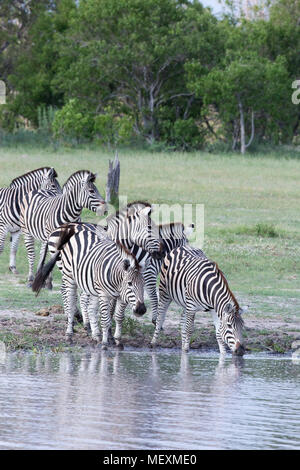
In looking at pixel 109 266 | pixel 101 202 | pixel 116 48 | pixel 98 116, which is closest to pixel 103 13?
pixel 116 48

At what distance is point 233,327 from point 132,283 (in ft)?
3.41

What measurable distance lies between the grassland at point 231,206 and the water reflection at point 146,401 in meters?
1.87

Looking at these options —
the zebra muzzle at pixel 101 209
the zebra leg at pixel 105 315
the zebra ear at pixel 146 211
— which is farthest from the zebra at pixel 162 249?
the zebra muzzle at pixel 101 209

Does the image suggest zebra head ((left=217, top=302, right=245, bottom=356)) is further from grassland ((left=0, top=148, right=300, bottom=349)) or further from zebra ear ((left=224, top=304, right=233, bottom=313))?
grassland ((left=0, top=148, right=300, bottom=349))

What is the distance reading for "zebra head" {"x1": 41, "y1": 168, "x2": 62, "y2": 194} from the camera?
45.7ft

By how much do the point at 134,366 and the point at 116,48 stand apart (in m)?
28.4

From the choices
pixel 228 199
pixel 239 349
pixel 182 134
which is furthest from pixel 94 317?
pixel 182 134

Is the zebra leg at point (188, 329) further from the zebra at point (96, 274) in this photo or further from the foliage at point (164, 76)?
the foliage at point (164, 76)

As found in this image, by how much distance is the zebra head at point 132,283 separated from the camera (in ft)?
28.6

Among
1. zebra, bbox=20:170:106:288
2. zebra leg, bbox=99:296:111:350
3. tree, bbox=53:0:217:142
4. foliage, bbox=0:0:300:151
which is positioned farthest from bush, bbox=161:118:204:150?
zebra leg, bbox=99:296:111:350

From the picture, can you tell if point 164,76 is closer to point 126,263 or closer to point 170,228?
point 170,228

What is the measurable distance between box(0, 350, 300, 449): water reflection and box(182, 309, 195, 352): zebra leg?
0.14 meters

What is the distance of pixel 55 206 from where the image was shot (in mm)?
12633

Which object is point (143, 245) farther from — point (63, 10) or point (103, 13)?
point (63, 10)
